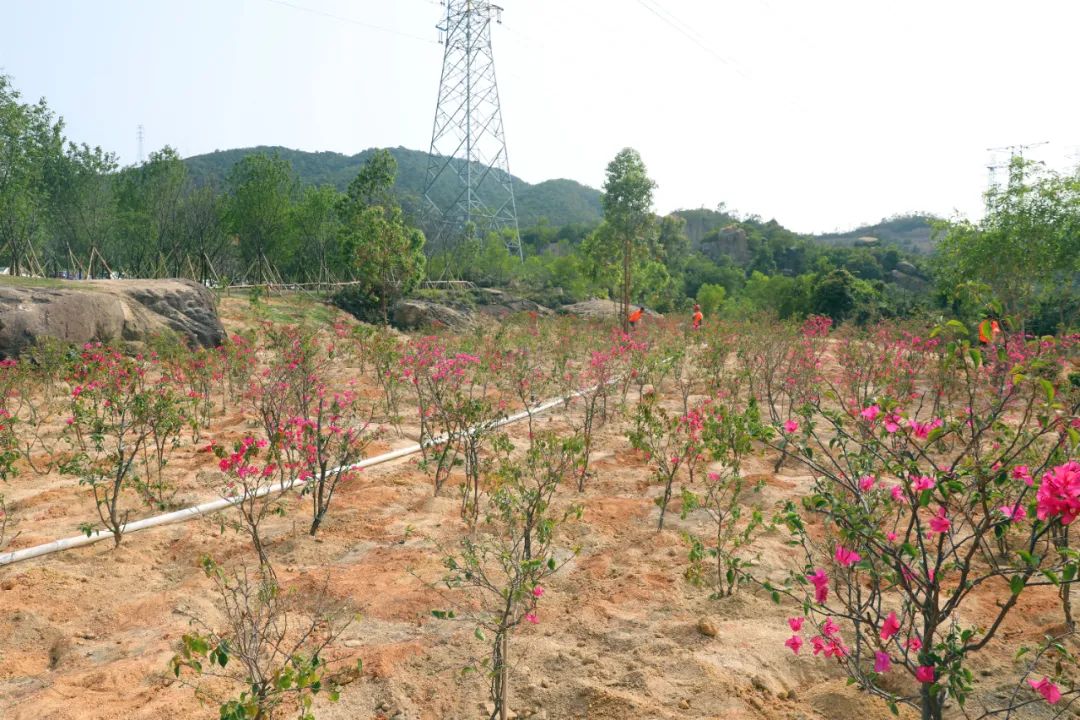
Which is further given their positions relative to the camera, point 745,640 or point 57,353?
point 57,353

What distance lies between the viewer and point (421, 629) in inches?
140

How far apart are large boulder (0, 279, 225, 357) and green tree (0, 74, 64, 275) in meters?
9.61

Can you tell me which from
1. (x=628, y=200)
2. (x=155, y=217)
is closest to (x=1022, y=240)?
(x=628, y=200)

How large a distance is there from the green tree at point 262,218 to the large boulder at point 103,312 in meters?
13.4

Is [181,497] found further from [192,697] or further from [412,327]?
[412,327]

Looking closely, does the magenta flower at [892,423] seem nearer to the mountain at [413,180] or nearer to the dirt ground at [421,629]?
the dirt ground at [421,629]

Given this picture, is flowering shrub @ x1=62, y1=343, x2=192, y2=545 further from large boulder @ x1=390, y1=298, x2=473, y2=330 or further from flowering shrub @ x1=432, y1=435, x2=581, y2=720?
large boulder @ x1=390, y1=298, x2=473, y2=330

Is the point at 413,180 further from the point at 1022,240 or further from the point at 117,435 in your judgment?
the point at 117,435

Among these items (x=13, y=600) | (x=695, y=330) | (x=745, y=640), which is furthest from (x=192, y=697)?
(x=695, y=330)

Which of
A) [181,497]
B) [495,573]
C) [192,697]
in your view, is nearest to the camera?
[192,697]

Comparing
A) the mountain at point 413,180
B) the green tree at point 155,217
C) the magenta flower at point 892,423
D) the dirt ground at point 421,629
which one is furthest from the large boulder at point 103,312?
the mountain at point 413,180

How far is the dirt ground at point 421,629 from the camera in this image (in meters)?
2.98

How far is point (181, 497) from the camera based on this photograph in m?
5.50

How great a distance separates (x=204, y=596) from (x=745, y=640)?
3092 mm
